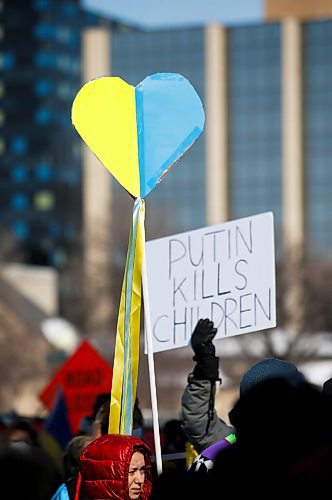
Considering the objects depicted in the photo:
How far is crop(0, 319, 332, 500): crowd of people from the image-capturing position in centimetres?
289

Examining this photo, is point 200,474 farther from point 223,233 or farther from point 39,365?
point 39,365

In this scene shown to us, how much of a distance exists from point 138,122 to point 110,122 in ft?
0.40

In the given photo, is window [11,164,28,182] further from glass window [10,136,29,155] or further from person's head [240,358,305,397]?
person's head [240,358,305,397]

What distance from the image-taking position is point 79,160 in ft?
335

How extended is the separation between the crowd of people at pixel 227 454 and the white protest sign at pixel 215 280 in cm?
35

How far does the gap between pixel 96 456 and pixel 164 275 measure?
158 cm

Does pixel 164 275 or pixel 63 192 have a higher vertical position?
pixel 63 192

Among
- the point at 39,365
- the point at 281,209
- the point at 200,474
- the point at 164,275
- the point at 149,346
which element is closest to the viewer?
the point at 200,474

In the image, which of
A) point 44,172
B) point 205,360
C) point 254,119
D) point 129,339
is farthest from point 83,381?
point 44,172

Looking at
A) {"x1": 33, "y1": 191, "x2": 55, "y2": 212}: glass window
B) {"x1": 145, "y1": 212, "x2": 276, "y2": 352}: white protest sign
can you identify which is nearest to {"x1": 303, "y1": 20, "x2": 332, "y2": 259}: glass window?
{"x1": 33, "y1": 191, "x2": 55, "y2": 212}: glass window

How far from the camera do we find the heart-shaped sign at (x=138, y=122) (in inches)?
218

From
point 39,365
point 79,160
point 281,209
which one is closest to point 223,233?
point 39,365

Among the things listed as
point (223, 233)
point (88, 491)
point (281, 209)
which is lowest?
point (88, 491)

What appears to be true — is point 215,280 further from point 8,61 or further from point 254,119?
point 8,61
